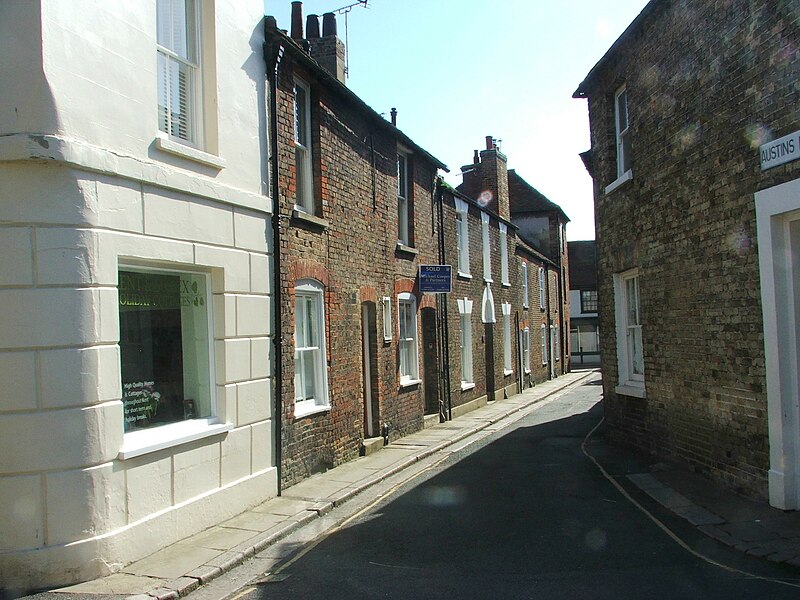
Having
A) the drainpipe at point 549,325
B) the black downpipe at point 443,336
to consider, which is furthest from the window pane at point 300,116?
the drainpipe at point 549,325

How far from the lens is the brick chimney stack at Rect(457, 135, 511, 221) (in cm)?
2700

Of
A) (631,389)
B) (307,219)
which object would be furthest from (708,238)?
(307,219)

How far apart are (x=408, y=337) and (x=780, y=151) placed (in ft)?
31.4

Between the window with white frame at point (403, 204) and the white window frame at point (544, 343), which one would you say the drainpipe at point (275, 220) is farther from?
the white window frame at point (544, 343)

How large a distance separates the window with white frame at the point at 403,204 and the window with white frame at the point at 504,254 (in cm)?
964

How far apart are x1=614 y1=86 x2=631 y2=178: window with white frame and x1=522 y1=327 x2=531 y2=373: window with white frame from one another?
16.4 metres

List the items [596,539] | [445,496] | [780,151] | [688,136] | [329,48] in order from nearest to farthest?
1. [596,539]
2. [780,151]
3. [445,496]
4. [688,136]
5. [329,48]

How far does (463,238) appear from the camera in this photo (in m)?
20.9

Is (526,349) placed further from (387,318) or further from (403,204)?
(387,318)

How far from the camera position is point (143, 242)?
704 cm

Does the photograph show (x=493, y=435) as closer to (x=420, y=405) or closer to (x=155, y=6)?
(x=420, y=405)

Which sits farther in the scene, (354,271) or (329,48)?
(329,48)

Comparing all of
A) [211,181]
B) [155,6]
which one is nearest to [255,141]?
[211,181]

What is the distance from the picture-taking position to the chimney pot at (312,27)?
1460 centimetres
